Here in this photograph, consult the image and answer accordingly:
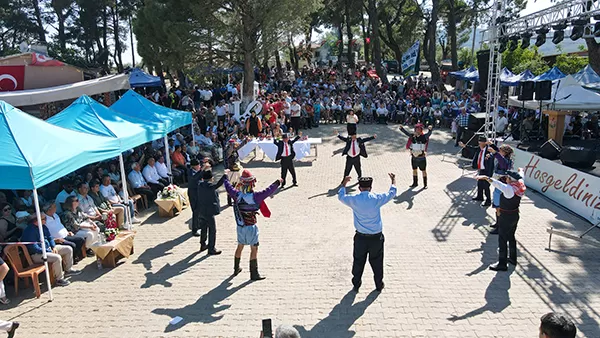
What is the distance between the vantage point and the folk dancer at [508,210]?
21.3 ft

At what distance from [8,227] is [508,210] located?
7.77m

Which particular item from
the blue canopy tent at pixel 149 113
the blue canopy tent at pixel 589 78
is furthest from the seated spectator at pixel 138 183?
the blue canopy tent at pixel 589 78

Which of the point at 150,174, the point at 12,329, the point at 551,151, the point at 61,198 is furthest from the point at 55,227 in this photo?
the point at 551,151

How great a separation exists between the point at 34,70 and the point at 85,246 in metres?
7.56

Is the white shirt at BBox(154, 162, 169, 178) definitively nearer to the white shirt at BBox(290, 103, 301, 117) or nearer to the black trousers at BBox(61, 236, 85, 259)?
the black trousers at BBox(61, 236, 85, 259)

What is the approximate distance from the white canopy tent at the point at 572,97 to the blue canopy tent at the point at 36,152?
51.5 ft

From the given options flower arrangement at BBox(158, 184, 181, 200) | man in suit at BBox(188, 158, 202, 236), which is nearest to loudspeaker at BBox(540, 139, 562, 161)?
man in suit at BBox(188, 158, 202, 236)

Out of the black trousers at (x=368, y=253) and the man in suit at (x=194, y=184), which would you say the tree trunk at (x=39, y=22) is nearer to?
the man in suit at (x=194, y=184)

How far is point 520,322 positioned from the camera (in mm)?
5434

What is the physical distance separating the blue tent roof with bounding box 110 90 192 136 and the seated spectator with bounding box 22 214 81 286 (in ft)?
13.6

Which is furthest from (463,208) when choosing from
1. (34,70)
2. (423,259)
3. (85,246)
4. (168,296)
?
(34,70)

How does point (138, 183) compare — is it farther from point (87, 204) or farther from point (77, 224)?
point (77, 224)

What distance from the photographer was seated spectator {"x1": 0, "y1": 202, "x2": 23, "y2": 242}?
6.81 meters

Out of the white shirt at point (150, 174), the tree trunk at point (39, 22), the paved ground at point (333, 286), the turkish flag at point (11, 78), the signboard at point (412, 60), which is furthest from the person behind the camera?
the tree trunk at point (39, 22)
